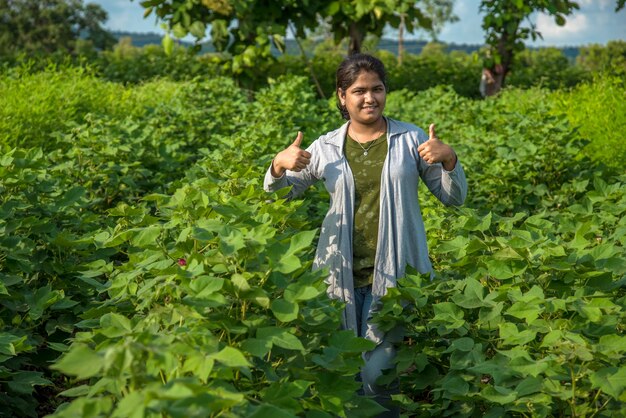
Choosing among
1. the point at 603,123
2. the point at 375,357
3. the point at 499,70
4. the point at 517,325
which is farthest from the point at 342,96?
the point at 499,70

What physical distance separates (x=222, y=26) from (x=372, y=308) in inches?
423

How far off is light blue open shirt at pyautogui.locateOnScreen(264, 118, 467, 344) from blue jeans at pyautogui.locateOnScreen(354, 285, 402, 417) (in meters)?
0.06

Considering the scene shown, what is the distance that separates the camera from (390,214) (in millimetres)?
3561

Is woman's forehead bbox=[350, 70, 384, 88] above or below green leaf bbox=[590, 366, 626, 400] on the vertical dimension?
above

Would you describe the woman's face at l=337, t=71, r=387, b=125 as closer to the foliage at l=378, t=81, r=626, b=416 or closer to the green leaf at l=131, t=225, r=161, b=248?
the foliage at l=378, t=81, r=626, b=416

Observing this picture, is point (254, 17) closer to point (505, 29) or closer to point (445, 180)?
point (505, 29)

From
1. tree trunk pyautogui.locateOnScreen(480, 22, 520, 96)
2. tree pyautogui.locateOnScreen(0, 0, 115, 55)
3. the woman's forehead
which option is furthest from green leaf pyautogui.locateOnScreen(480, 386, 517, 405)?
tree pyautogui.locateOnScreen(0, 0, 115, 55)

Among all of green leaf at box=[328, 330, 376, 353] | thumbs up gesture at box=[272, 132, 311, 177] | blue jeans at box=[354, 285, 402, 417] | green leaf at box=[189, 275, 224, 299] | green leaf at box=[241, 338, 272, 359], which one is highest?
thumbs up gesture at box=[272, 132, 311, 177]

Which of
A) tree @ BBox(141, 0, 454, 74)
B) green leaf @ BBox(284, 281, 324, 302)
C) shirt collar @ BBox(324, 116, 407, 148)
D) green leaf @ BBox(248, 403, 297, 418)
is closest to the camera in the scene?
green leaf @ BBox(248, 403, 297, 418)

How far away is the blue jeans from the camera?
11.4ft

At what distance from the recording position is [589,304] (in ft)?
9.45

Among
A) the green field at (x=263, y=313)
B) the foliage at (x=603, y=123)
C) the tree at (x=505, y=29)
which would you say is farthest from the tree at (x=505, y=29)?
the green field at (x=263, y=313)

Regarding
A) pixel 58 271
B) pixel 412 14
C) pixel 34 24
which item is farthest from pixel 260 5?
pixel 34 24

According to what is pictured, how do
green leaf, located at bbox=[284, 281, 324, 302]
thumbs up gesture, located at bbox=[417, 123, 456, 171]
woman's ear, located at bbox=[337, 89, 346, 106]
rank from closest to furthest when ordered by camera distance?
1. green leaf, located at bbox=[284, 281, 324, 302]
2. thumbs up gesture, located at bbox=[417, 123, 456, 171]
3. woman's ear, located at bbox=[337, 89, 346, 106]
